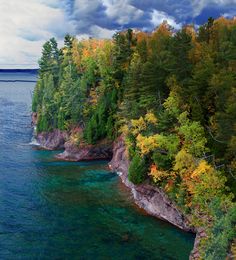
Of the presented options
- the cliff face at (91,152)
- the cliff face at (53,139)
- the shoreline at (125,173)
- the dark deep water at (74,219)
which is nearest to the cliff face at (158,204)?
the shoreline at (125,173)

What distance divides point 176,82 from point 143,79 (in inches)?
352

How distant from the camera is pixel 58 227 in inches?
2014

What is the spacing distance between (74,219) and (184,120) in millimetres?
20219

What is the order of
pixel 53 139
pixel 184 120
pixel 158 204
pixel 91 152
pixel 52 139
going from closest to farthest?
pixel 184 120 < pixel 158 204 < pixel 91 152 < pixel 53 139 < pixel 52 139

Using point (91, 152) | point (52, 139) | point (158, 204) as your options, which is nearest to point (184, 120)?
point (158, 204)

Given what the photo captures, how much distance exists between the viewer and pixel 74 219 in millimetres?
53750

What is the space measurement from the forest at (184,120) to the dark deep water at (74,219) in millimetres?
4996

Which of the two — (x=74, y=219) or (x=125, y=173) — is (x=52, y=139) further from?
(x=74, y=219)

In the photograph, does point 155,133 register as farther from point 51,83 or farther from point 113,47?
point 51,83

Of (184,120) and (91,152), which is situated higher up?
(184,120)

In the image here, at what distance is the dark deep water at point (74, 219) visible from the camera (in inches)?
1769

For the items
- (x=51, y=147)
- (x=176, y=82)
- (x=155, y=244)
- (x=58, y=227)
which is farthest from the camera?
(x=51, y=147)

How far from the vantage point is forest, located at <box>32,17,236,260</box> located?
42625mm

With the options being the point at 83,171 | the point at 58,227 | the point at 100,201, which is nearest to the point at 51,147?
the point at 83,171
